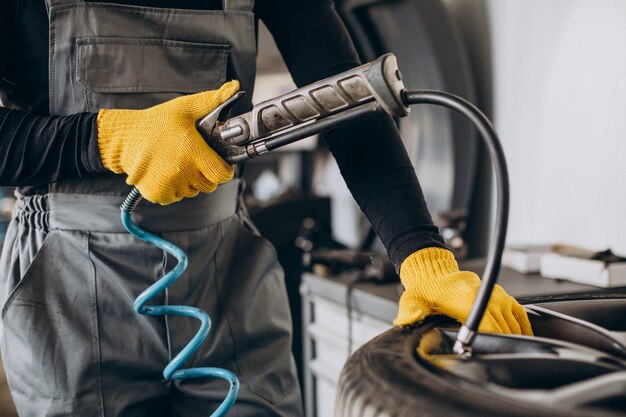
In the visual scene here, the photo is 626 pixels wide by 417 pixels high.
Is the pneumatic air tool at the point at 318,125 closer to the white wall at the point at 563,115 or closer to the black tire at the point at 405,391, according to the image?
the black tire at the point at 405,391

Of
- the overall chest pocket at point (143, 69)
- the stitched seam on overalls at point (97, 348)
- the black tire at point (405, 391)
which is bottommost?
the stitched seam on overalls at point (97, 348)

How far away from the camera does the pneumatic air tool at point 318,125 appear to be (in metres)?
0.65

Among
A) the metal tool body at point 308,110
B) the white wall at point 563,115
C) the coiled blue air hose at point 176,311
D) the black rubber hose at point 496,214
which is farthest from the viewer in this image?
the white wall at point 563,115

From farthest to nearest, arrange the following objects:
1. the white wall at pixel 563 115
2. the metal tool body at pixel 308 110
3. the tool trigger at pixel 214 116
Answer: the white wall at pixel 563 115 < the tool trigger at pixel 214 116 < the metal tool body at pixel 308 110

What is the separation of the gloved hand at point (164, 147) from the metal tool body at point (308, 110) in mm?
21

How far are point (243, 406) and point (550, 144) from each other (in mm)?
1311

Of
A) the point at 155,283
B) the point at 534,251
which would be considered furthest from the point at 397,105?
the point at 534,251

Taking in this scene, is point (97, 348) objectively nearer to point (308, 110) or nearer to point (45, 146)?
point (45, 146)

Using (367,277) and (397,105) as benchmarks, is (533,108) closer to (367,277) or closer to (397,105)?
(367,277)

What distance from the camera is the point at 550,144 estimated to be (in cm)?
194

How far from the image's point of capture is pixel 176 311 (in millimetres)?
1014

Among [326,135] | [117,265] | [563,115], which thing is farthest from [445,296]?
[563,115]

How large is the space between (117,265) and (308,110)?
415mm

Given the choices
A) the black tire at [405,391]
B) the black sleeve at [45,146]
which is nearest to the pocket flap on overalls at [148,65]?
the black sleeve at [45,146]
